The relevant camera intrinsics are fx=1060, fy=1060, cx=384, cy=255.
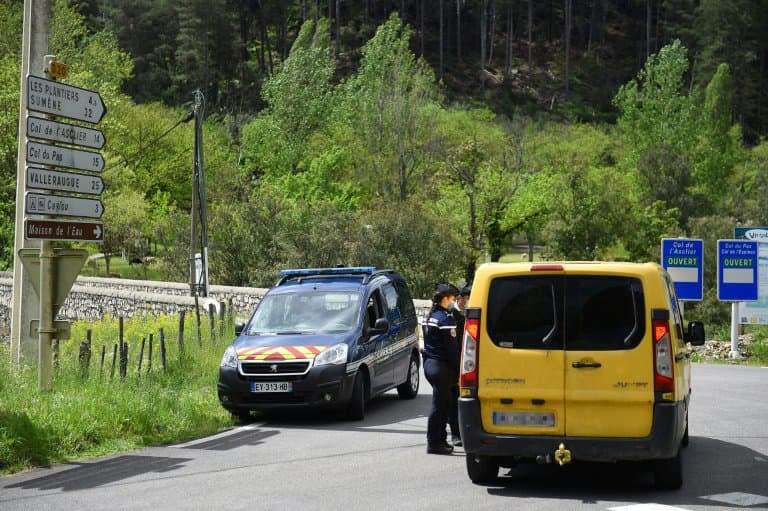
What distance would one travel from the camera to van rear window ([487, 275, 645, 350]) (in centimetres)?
854

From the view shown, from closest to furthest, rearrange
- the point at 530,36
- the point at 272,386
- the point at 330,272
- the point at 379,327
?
the point at 272,386 → the point at 379,327 → the point at 330,272 → the point at 530,36

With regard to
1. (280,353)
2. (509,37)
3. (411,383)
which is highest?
(509,37)

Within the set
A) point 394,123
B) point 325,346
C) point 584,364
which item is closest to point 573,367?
point 584,364

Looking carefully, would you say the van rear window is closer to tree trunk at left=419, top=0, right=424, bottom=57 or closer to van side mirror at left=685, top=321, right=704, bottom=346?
van side mirror at left=685, top=321, right=704, bottom=346

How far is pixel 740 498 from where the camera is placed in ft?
27.5

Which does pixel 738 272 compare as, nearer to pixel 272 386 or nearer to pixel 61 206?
pixel 272 386

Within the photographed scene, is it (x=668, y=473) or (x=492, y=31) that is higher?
(x=492, y=31)

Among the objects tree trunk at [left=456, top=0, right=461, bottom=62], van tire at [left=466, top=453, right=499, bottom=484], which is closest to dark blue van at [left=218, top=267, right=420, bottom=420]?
van tire at [left=466, top=453, right=499, bottom=484]

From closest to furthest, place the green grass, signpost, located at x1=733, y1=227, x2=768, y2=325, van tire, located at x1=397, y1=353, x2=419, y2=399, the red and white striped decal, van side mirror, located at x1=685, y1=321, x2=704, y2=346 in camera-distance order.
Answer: van side mirror, located at x1=685, y1=321, x2=704, y2=346
the green grass
the red and white striped decal
van tire, located at x1=397, y1=353, x2=419, y2=399
signpost, located at x1=733, y1=227, x2=768, y2=325

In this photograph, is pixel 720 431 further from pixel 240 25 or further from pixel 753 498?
pixel 240 25

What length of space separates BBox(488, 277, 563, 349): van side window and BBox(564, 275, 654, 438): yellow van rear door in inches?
4.2

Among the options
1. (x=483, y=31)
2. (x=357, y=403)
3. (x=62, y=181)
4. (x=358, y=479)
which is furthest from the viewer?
(x=483, y=31)

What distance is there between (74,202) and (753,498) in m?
7.84

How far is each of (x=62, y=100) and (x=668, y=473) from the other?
771cm
